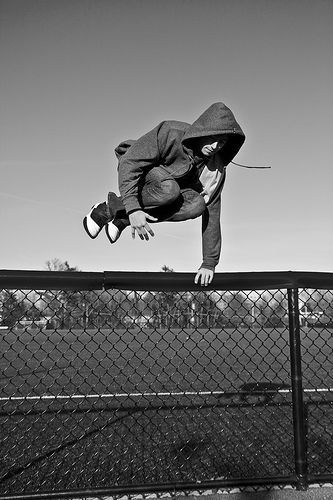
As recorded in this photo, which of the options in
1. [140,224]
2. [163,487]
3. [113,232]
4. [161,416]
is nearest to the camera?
[140,224]

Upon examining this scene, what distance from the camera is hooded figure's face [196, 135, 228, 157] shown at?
288cm

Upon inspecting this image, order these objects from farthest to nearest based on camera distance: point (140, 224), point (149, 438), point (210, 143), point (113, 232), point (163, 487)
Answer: point (149, 438), point (113, 232), point (163, 487), point (210, 143), point (140, 224)

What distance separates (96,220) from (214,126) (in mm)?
980

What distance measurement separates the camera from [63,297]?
3963 millimetres

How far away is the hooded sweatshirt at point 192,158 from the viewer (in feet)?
9.12

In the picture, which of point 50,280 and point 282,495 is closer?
point 50,280

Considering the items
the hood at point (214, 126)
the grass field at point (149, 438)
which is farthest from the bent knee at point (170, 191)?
the grass field at point (149, 438)

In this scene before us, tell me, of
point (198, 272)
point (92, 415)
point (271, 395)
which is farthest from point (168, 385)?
point (198, 272)

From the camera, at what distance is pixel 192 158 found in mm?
2971

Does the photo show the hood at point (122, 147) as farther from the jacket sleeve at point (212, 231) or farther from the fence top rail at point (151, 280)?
the fence top rail at point (151, 280)

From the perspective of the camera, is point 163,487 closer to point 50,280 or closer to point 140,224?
point 50,280

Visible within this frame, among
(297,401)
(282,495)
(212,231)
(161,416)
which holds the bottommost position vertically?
(161,416)

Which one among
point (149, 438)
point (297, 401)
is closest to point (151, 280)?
point (297, 401)

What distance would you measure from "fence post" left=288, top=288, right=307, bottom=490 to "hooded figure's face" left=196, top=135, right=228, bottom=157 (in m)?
1.05
